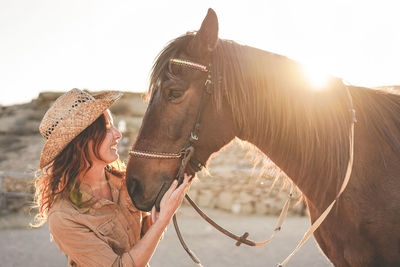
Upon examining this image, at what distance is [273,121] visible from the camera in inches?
74.2

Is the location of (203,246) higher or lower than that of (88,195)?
lower

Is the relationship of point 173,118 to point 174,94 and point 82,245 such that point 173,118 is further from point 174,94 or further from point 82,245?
point 82,245

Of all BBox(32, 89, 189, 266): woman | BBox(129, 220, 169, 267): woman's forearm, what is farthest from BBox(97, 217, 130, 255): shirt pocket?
BBox(129, 220, 169, 267): woman's forearm

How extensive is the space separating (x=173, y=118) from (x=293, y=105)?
69cm

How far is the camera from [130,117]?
21.8 metres

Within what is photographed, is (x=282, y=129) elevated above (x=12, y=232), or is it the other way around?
(x=282, y=129)

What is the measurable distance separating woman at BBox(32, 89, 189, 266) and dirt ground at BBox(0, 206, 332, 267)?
4646mm

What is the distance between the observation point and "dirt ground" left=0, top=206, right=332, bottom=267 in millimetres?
6496

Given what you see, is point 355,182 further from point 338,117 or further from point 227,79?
point 227,79

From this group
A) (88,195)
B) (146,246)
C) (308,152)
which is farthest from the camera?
(88,195)

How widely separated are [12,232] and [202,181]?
589cm

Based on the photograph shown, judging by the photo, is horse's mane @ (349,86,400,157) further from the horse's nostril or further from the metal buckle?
the horse's nostril

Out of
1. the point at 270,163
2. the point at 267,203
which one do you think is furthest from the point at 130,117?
the point at 270,163

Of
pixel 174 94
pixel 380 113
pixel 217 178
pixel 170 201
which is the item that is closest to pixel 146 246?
pixel 170 201
